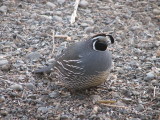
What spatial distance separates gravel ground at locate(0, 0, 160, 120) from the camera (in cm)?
397

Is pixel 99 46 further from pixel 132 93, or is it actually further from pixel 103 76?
pixel 132 93

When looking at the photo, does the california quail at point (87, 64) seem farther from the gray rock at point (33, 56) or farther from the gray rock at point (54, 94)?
the gray rock at point (33, 56)

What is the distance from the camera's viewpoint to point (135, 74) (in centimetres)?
471

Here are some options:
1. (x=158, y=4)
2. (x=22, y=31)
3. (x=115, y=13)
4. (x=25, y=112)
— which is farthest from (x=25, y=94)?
(x=158, y=4)

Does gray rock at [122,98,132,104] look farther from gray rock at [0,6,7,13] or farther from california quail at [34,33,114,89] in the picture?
gray rock at [0,6,7,13]

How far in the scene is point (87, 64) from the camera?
405cm

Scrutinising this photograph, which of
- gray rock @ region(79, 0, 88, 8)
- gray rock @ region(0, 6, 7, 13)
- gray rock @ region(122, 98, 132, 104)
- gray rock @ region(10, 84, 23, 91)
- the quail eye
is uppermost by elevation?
gray rock @ region(79, 0, 88, 8)

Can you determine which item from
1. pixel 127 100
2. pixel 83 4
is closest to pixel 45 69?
pixel 127 100

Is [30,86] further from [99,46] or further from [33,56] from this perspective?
[99,46]

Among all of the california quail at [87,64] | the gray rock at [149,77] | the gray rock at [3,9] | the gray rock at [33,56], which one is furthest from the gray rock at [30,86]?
the gray rock at [3,9]

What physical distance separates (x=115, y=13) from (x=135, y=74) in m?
1.75

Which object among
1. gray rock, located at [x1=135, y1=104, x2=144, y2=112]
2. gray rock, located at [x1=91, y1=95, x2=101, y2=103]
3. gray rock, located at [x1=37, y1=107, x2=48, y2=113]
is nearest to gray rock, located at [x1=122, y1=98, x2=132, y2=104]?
gray rock, located at [x1=135, y1=104, x2=144, y2=112]

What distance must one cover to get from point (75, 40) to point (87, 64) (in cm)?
142

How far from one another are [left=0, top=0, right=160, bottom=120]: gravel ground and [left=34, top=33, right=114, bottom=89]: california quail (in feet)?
0.59
